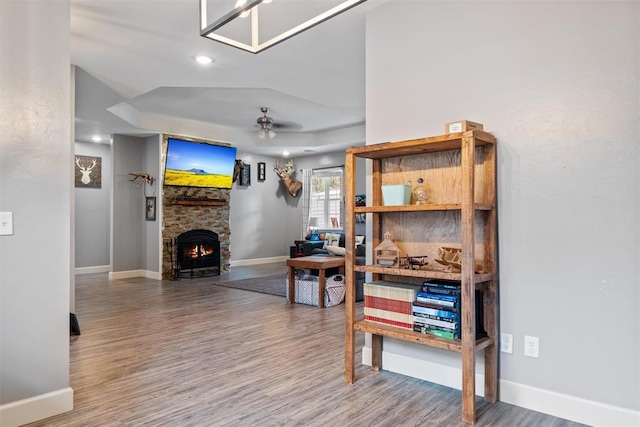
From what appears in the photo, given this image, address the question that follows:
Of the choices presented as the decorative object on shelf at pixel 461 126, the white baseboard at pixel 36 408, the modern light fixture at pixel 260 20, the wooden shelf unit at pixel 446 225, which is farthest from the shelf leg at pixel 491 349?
the white baseboard at pixel 36 408

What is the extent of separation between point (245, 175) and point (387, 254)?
7.01 m

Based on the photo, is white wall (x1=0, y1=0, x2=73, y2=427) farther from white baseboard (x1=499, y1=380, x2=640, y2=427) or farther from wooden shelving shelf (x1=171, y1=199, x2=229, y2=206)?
wooden shelving shelf (x1=171, y1=199, x2=229, y2=206)

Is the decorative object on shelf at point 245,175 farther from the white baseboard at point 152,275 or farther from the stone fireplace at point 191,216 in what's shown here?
the white baseboard at point 152,275

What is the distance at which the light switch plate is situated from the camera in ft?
→ 7.13

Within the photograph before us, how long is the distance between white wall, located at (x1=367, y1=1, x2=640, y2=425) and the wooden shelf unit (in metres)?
0.09

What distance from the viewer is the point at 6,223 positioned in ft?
7.18

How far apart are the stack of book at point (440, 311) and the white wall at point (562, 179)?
0.27 meters

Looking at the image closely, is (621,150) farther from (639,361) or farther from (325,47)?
(325,47)

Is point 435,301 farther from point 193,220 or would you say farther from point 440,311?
point 193,220

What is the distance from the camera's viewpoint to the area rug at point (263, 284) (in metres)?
6.19

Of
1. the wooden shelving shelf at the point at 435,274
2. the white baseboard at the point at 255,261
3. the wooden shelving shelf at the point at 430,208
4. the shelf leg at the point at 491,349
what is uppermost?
the wooden shelving shelf at the point at 430,208

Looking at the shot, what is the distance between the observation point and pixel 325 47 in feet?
12.1

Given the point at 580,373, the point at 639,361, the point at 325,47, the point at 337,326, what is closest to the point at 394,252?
the point at 580,373

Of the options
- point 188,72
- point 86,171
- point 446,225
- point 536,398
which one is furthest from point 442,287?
point 86,171
